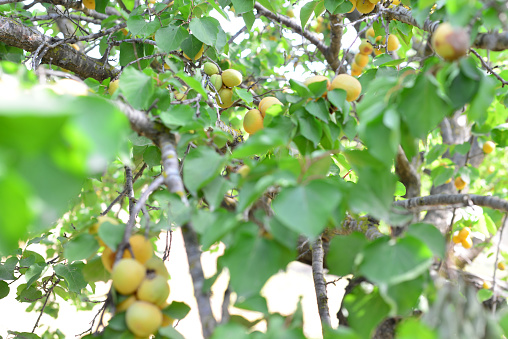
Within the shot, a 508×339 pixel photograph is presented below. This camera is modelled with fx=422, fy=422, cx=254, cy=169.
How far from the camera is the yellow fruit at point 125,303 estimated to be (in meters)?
0.72

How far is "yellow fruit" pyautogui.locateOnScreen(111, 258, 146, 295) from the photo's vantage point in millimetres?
689

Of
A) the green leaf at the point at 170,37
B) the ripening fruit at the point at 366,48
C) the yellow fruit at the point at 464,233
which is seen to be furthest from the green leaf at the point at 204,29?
the yellow fruit at the point at 464,233

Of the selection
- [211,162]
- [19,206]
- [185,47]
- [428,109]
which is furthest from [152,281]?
[185,47]

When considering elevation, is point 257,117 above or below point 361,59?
below

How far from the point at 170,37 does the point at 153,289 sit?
0.85 metres

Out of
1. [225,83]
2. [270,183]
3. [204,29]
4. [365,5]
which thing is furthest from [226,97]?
[270,183]

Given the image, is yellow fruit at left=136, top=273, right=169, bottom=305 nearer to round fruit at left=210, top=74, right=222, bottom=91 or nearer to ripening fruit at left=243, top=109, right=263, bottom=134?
ripening fruit at left=243, top=109, right=263, bottom=134

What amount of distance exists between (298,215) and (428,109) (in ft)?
0.90

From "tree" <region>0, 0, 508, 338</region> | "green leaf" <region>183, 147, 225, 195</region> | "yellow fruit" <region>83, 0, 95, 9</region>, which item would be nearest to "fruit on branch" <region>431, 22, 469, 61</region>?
"tree" <region>0, 0, 508, 338</region>

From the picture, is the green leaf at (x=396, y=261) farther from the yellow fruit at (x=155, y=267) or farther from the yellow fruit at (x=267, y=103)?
the yellow fruit at (x=267, y=103)

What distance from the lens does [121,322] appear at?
2.31 feet

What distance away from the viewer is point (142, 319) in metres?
0.68

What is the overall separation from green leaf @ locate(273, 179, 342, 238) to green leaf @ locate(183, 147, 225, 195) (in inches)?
6.7

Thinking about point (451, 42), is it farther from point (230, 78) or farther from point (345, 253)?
point (230, 78)
